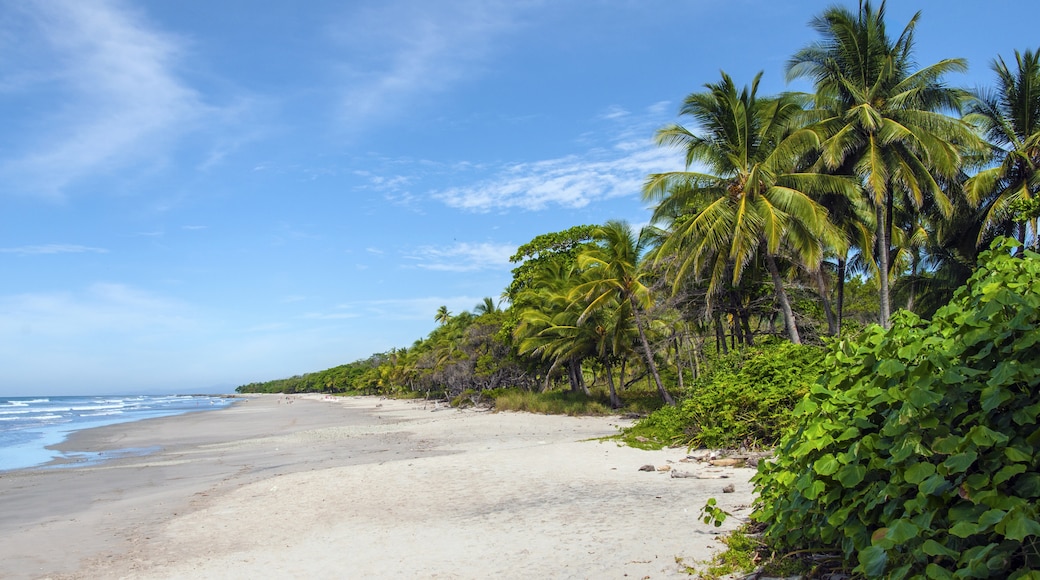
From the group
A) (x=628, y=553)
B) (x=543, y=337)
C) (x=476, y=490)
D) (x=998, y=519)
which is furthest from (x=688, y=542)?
(x=543, y=337)

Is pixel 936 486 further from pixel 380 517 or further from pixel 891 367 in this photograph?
pixel 380 517

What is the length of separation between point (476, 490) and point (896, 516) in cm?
731

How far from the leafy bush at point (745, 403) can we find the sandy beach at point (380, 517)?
81cm

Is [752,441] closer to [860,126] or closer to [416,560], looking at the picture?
[416,560]

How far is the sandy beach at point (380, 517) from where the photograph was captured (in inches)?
233

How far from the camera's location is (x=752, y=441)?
10984 millimetres

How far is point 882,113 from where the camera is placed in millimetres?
16609

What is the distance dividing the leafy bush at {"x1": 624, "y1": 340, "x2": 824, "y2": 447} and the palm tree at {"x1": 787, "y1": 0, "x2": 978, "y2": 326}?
15.1 feet

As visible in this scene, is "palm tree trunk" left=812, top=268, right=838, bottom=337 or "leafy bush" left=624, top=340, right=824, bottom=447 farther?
"palm tree trunk" left=812, top=268, right=838, bottom=337

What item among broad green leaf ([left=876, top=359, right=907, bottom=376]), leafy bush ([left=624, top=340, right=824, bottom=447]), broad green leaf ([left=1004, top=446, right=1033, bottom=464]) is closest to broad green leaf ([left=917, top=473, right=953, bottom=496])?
broad green leaf ([left=1004, top=446, right=1033, bottom=464])

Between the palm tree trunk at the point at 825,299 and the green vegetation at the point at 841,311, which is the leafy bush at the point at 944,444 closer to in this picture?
the green vegetation at the point at 841,311

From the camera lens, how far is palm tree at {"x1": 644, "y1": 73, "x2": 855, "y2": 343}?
16062mm

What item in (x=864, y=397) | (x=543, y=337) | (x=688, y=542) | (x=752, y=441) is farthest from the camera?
(x=543, y=337)

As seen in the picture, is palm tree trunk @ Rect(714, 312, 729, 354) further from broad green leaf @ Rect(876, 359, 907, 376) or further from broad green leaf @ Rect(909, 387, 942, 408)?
broad green leaf @ Rect(909, 387, 942, 408)
